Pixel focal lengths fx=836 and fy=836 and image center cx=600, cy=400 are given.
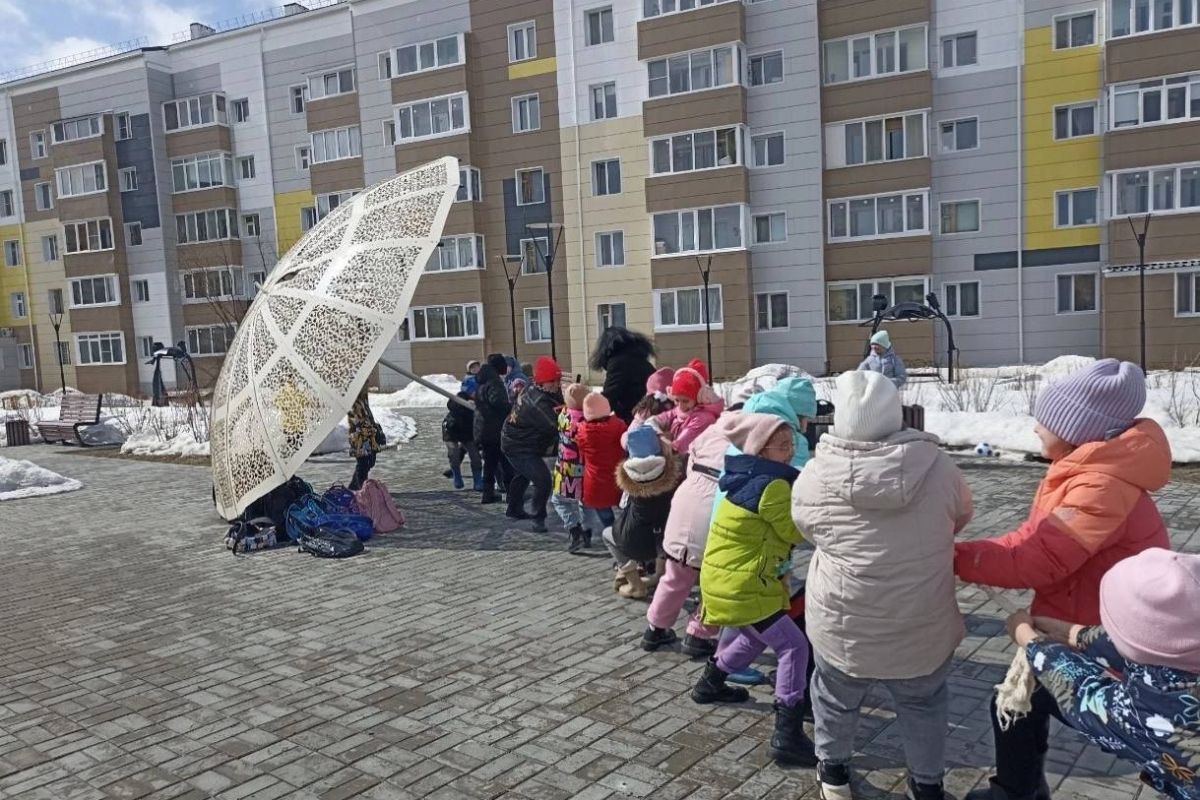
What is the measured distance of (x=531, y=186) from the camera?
1300 inches

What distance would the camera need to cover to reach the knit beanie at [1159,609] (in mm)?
2174

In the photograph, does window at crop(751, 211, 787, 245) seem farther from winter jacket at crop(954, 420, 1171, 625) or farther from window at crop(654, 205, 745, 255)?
winter jacket at crop(954, 420, 1171, 625)

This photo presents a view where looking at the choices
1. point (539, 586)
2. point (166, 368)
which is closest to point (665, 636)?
point (539, 586)

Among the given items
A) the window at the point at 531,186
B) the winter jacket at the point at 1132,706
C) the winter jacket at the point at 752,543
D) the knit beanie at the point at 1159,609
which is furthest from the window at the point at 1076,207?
the knit beanie at the point at 1159,609

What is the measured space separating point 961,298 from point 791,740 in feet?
87.6

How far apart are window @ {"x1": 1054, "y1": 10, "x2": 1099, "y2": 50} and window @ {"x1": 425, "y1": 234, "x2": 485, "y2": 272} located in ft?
69.1

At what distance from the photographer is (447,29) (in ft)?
110

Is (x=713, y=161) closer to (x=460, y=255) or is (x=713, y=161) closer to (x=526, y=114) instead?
(x=526, y=114)

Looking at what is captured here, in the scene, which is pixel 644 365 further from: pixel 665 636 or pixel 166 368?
pixel 166 368

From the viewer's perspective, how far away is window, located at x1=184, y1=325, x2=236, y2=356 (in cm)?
3981

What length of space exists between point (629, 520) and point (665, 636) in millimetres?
809

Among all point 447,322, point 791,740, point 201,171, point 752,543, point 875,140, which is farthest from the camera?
point 201,171

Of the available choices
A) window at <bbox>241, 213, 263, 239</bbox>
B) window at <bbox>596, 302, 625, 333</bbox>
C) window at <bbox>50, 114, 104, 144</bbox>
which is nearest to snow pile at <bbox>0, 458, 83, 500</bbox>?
window at <bbox>596, 302, 625, 333</bbox>

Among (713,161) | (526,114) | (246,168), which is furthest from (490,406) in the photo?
(246,168)
